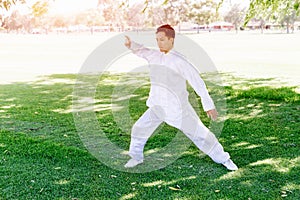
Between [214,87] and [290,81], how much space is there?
281cm

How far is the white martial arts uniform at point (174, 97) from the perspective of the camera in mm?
4496

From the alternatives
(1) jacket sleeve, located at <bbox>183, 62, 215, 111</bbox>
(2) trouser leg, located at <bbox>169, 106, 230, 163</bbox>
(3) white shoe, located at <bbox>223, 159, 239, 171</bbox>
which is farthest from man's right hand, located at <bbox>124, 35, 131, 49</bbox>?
(3) white shoe, located at <bbox>223, 159, 239, 171</bbox>

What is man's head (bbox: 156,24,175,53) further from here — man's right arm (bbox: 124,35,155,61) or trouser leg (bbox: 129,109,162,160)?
trouser leg (bbox: 129,109,162,160)

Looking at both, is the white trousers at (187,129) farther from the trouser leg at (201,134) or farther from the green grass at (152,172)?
the green grass at (152,172)

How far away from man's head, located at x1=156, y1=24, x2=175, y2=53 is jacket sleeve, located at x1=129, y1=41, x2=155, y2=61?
160 millimetres

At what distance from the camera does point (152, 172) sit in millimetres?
4898

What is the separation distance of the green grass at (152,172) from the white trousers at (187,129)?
0.82ft

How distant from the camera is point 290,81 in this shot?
12945 mm

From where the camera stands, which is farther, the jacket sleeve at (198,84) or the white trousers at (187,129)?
the white trousers at (187,129)

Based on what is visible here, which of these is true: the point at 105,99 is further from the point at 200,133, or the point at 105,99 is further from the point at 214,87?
the point at 200,133

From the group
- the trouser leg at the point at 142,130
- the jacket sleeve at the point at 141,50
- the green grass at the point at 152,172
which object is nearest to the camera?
the green grass at the point at 152,172

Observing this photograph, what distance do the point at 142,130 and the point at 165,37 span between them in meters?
1.11

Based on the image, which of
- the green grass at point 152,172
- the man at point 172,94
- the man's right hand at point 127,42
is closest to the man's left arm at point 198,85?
the man at point 172,94

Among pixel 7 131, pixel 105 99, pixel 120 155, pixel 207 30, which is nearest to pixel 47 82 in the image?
pixel 105 99
